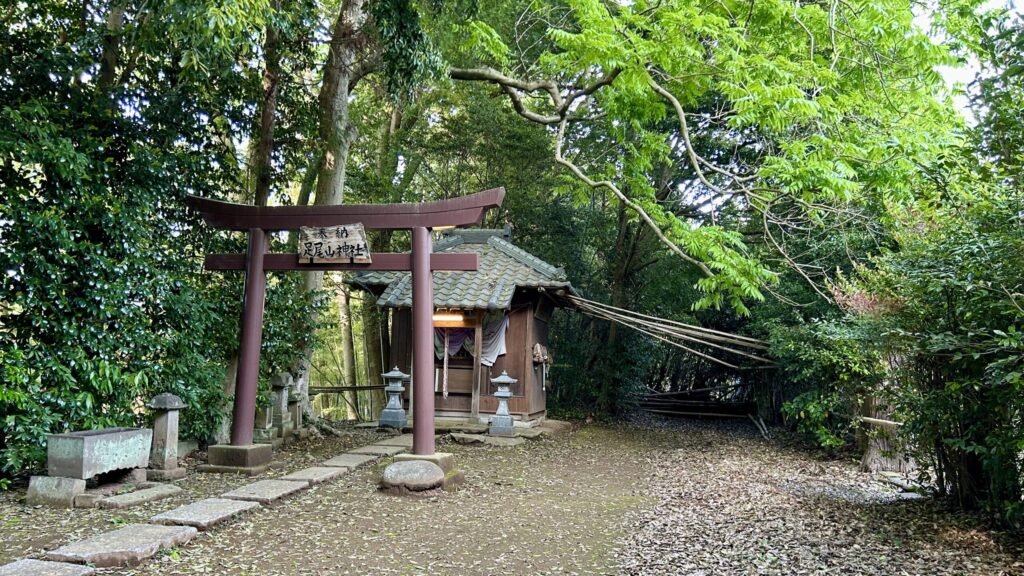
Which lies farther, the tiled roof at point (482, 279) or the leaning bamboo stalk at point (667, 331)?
the leaning bamboo stalk at point (667, 331)

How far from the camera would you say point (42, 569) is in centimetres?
343

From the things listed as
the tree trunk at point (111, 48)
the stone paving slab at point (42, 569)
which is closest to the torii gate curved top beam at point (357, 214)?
the tree trunk at point (111, 48)

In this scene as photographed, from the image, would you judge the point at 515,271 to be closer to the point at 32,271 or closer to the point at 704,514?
the point at 704,514

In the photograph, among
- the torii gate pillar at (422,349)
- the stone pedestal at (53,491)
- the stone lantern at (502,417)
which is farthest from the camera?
the stone lantern at (502,417)

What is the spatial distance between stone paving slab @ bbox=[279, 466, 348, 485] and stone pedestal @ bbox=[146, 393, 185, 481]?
1.09 meters

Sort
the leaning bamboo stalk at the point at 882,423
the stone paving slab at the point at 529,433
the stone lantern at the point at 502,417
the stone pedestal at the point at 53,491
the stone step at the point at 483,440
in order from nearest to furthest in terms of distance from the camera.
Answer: the stone pedestal at the point at 53,491, the leaning bamboo stalk at the point at 882,423, the stone step at the point at 483,440, the stone lantern at the point at 502,417, the stone paving slab at the point at 529,433

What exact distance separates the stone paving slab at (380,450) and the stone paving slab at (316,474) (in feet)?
3.24

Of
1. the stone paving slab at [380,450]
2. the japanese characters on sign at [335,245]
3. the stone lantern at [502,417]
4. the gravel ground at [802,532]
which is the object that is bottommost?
the gravel ground at [802,532]

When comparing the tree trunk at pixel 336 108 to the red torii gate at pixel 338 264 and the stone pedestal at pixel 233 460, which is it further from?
the stone pedestal at pixel 233 460

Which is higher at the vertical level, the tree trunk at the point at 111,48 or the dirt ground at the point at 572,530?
the tree trunk at the point at 111,48

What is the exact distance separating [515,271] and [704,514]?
674cm

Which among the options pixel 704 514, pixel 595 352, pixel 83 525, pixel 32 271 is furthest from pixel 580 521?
pixel 595 352

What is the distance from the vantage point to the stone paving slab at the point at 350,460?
694 cm

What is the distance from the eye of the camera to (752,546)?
433cm
